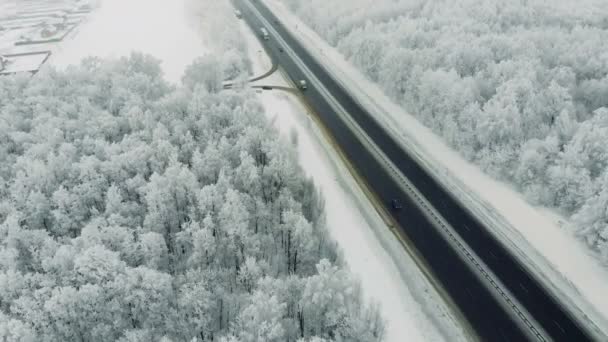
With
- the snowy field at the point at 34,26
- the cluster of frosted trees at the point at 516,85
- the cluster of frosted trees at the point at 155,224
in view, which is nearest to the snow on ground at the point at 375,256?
the cluster of frosted trees at the point at 155,224

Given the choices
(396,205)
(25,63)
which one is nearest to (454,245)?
(396,205)

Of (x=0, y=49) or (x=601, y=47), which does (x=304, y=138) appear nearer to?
(x=601, y=47)

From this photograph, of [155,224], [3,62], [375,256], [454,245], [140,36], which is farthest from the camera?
[140,36]

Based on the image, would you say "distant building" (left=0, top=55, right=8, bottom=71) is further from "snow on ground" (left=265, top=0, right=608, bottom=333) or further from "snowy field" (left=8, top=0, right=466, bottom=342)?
"snow on ground" (left=265, top=0, right=608, bottom=333)

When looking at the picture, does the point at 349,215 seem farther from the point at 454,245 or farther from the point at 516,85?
the point at 516,85

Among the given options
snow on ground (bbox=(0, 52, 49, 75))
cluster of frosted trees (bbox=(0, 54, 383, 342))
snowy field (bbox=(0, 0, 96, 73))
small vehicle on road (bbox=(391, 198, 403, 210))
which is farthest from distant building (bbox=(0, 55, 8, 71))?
small vehicle on road (bbox=(391, 198, 403, 210))

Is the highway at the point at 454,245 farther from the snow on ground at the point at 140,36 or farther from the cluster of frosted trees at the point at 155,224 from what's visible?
the snow on ground at the point at 140,36

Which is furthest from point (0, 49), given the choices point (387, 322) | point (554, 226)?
point (554, 226)
